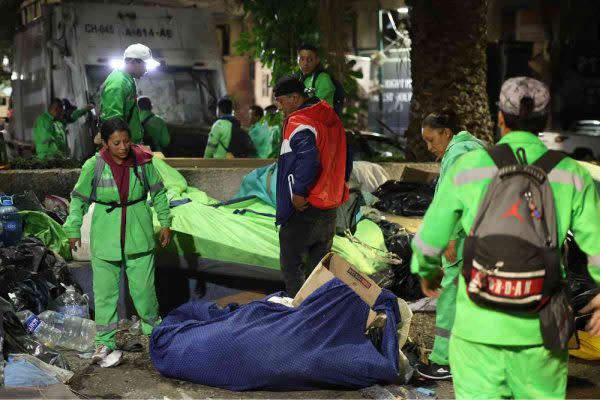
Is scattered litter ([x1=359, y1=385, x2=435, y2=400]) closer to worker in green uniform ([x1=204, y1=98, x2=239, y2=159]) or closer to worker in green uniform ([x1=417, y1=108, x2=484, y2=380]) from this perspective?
worker in green uniform ([x1=417, y1=108, x2=484, y2=380])

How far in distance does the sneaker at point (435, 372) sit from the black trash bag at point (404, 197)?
3.20 metres

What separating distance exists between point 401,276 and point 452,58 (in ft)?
15.0

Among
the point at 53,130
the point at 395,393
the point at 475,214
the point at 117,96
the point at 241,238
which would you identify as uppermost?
the point at 117,96

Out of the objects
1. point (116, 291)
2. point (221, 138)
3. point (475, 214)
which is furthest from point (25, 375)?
point (221, 138)

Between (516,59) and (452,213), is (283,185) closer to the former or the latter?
(452,213)

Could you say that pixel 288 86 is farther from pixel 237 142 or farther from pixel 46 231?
pixel 237 142

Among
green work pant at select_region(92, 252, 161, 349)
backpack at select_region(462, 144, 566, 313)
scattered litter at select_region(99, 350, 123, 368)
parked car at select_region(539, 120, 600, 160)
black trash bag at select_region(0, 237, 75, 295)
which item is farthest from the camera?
parked car at select_region(539, 120, 600, 160)

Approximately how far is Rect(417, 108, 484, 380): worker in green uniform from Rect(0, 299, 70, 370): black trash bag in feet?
7.31

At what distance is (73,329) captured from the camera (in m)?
6.83

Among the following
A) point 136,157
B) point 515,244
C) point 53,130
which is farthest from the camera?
point 53,130

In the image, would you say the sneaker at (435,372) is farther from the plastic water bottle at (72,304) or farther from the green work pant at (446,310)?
the plastic water bottle at (72,304)

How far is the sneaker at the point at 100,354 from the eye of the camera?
249 inches

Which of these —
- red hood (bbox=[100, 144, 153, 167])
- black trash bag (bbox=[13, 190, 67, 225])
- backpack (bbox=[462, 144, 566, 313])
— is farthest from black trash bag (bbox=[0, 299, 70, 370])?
backpack (bbox=[462, 144, 566, 313])

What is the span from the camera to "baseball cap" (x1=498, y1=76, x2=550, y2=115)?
11.8 ft
